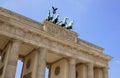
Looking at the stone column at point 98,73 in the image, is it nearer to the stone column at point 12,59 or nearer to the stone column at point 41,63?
the stone column at point 41,63

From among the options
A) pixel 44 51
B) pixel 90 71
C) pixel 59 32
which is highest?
pixel 59 32

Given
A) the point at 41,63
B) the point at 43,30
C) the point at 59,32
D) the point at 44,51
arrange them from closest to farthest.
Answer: the point at 41,63 < the point at 44,51 < the point at 43,30 < the point at 59,32

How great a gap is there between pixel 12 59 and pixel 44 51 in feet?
16.2

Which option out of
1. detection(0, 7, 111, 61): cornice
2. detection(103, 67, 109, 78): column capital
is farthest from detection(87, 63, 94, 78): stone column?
detection(103, 67, 109, 78): column capital

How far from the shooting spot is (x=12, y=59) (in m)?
24.8

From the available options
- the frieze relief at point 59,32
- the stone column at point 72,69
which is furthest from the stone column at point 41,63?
the stone column at point 72,69

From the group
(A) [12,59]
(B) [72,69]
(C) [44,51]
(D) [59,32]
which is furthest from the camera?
(D) [59,32]

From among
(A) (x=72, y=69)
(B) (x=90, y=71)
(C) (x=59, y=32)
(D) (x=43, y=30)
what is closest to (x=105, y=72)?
(B) (x=90, y=71)

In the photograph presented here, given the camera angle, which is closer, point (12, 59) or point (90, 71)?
point (12, 59)

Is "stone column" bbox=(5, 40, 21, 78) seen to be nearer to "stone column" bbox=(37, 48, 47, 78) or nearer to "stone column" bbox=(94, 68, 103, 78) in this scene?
"stone column" bbox=(37, 48, 47, 78)

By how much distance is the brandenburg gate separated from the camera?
25844mm

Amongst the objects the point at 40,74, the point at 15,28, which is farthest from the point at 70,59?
the point at 15,28

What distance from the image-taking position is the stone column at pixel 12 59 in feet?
78.7

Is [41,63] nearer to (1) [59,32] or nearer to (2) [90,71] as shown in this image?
(1) [59,32]
